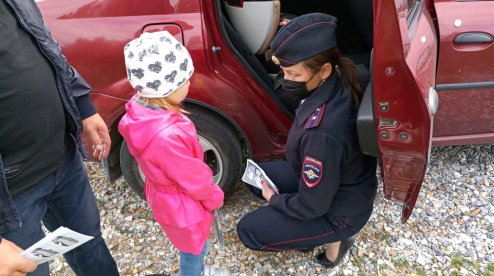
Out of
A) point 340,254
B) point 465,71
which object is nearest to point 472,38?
point 465,71

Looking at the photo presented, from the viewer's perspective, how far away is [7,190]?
1.14 meters

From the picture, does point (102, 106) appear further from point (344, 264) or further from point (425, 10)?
point (425, 10)

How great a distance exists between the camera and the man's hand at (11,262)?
1.05 metres

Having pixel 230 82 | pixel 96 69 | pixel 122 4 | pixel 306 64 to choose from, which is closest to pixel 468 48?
pixel 306 64

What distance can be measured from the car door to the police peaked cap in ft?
3.15

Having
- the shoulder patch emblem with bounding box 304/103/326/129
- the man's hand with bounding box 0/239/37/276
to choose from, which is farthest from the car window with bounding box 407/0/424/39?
the man's hand with bounding box 0/239/37/276

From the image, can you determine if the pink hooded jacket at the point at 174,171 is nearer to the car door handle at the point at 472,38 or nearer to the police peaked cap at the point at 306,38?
the police peaked cap at the point at 306,38

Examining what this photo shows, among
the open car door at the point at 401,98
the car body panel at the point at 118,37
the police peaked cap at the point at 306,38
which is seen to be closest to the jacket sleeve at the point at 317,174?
the open car door at the point at 401,98

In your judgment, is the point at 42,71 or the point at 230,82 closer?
the point at 42,71

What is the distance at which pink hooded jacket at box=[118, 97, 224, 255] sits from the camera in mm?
1394

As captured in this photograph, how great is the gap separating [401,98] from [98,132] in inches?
52.3

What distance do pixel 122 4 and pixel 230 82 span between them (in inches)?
29.1

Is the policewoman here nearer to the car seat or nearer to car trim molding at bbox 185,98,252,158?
car trim molding at bbox 185,98,252,158

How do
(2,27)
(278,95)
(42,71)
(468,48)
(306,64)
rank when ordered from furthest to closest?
(278,95), (468,48), (306,64), (42,71), (2,27)
